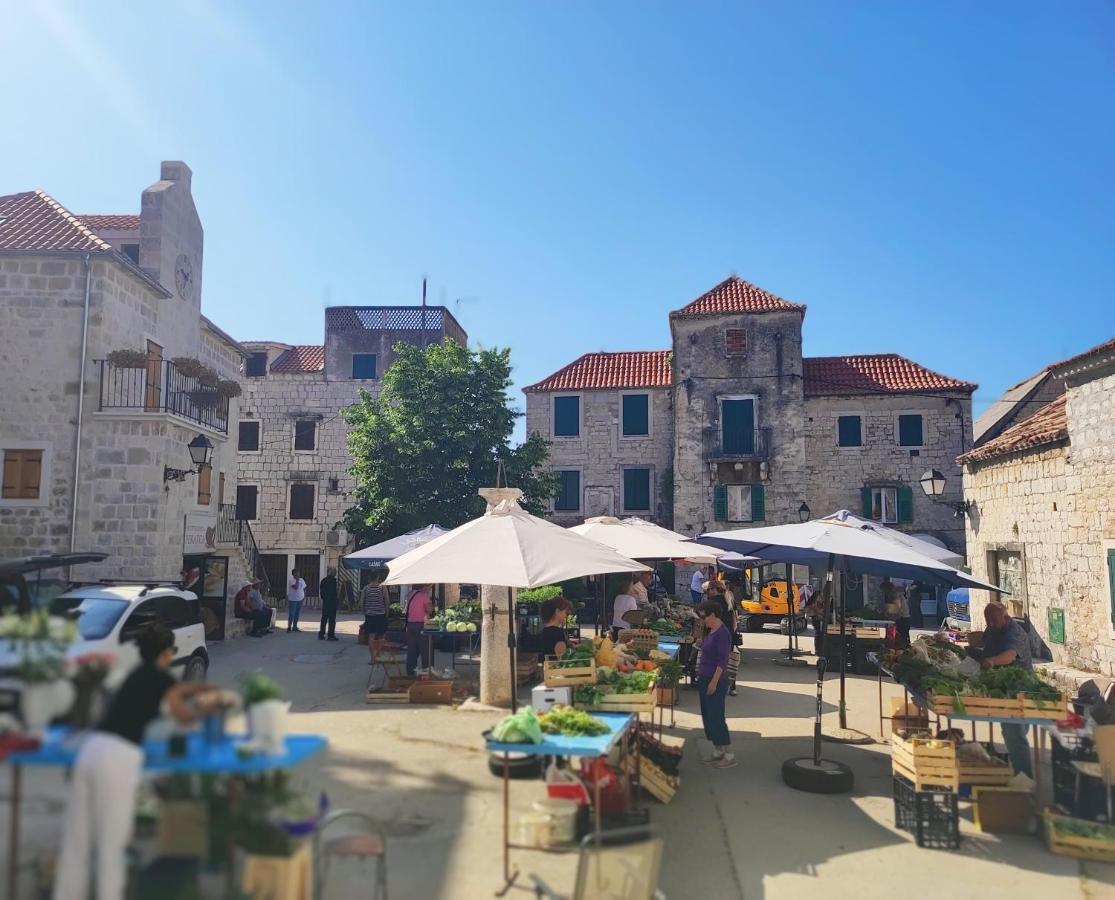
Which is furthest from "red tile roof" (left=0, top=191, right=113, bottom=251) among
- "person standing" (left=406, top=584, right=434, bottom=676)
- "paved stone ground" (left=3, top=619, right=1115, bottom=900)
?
"paved stone ground" (left=3, top=619, right=1115, bottom=900)

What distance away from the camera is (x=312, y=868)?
341 cm

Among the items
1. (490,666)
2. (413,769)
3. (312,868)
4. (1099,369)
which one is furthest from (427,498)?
(312,868)

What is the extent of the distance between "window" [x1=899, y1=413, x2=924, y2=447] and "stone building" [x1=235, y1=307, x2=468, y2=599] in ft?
55.5

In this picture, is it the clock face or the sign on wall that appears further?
the clock face

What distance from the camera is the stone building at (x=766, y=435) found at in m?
26.2

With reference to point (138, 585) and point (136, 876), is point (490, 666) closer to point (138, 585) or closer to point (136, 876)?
point (138, 585)

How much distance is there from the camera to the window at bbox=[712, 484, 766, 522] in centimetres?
2656

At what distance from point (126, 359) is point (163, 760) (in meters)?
14.5

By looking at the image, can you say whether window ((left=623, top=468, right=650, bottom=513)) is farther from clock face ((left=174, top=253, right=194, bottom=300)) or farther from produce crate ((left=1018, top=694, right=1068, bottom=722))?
produce crate ((left=1018, top=694, right=1068, bottom=722))

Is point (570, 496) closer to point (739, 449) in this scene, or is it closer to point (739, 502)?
point (739, 502)

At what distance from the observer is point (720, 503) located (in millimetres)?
26875

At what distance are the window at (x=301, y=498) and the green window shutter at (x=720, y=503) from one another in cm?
1468

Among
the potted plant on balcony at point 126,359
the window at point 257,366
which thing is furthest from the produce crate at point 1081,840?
the window at point 257,366

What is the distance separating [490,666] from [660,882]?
16.7 ft
